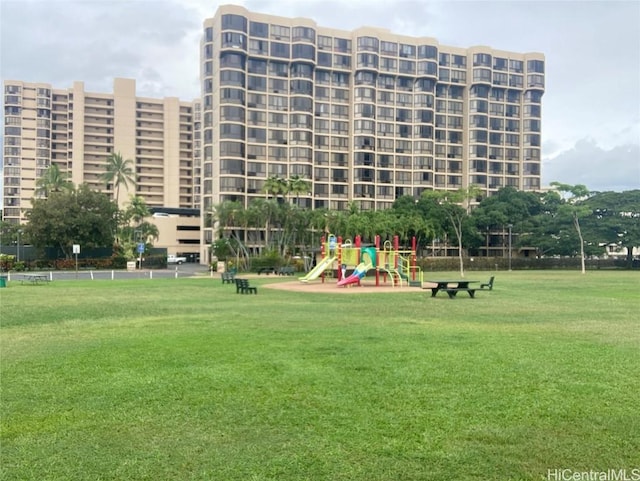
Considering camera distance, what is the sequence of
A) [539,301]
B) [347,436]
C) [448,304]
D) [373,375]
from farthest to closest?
[539,301] < [448,304] < [373,375] < [347,436]

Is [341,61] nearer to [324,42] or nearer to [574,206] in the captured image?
[324,42]

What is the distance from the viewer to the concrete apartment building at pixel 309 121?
86812mm

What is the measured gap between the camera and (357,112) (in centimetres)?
9406

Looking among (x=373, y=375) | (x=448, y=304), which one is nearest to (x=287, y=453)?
(x=373, y=375)

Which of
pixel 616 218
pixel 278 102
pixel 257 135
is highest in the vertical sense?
pixel 278 102

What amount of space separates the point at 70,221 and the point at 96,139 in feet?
209

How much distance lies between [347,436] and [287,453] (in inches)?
30.1

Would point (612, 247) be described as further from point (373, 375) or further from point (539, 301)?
point (373, 375)

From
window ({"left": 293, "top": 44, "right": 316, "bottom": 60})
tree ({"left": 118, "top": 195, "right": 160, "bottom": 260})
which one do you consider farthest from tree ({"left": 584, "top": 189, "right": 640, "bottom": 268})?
tree ({"left": 118, "top": 195, "right": 160, "bottom": 260})

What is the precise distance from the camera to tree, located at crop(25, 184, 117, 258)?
60688 millimetres

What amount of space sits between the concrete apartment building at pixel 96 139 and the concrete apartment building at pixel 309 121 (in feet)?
0.84

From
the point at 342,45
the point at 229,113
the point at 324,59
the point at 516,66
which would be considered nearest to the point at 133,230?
the point at 229,113

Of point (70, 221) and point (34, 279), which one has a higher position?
point (70, 221)

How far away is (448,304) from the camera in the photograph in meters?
20.7
